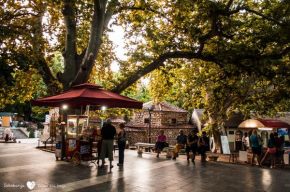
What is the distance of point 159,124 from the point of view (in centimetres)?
3456

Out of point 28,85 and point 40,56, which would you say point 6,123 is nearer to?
point 28,85

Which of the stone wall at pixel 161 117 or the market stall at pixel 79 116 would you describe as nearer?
the market stall at pixel 79 116

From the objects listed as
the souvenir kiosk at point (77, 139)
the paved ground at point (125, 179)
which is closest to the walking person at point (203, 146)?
the paved ground at point (125, 179)

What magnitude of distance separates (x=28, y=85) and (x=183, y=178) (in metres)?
11.5

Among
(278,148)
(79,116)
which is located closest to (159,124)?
(278,148)

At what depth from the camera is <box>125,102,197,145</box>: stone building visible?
33875 millimetres

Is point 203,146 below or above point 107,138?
below

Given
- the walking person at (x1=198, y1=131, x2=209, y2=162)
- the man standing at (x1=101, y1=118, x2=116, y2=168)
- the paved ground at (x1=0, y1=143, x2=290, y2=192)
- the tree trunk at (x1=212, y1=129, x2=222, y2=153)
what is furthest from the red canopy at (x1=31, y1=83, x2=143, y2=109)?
the tree trunk at (x1=212, y1=129, x2=222, y2=153)

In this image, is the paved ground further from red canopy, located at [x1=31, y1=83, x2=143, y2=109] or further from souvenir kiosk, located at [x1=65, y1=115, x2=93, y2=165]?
red canopy, located at [x1=31, y1=83, x2=143, y2=109]

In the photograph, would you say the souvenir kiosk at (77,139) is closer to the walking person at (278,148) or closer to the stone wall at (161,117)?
the walking person at (278,148)

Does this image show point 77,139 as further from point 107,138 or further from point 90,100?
point 90,100

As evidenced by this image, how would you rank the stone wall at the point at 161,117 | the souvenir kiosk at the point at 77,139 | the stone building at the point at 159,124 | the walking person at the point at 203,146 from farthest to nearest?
the stone wall at the point at 161,117 < the stone building at the point at 159,124 < the walking person at the point at 203,146 < the souvenir kiosk at the point at 77,139

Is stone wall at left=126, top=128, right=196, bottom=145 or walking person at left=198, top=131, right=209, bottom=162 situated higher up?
walking person at left=198, top=131, right=209, bottom=162

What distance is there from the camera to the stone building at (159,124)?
33875mm
